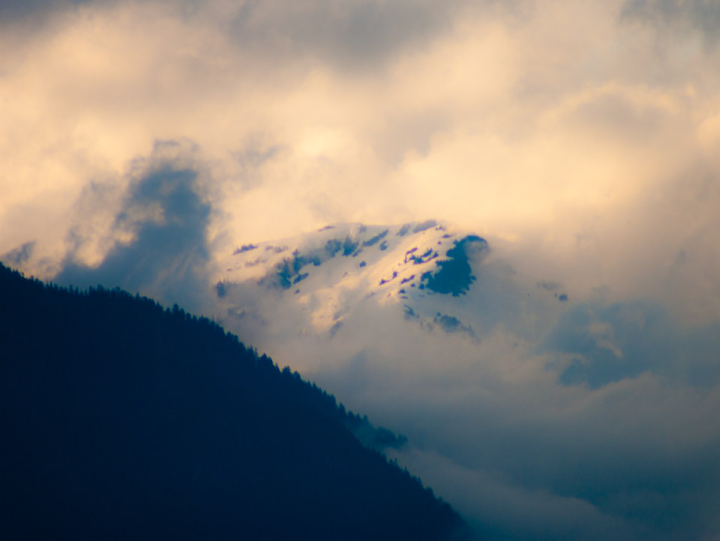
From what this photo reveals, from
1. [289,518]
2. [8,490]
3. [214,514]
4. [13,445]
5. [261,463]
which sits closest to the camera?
[8,490]

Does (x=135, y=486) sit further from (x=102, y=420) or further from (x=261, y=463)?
(x=261, y=463)

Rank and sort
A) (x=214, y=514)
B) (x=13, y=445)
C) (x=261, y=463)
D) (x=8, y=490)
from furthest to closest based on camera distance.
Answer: (x=261, y=463), (x=214, y=514), (x=13, y=445), (x=8, y=490)

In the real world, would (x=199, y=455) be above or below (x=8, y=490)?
above

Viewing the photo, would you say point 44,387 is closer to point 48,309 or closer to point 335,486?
point 48,309

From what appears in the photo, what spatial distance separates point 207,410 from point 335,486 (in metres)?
50.1

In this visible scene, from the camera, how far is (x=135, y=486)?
533 feet

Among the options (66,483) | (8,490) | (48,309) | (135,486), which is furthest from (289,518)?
(48,309)

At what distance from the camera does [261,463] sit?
19025cm

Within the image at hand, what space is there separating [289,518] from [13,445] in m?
78.6

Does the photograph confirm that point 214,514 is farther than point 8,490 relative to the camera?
Yes

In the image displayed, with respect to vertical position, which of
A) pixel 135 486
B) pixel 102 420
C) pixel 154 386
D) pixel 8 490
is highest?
pixel 154 386

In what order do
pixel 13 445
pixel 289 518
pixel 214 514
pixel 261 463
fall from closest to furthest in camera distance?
pixel 13 445, pixel 214 514, pixel 289 518, pixel 261 463

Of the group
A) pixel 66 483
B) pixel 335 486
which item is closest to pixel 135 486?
pixel 66 483

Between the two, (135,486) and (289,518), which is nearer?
(135,486)
